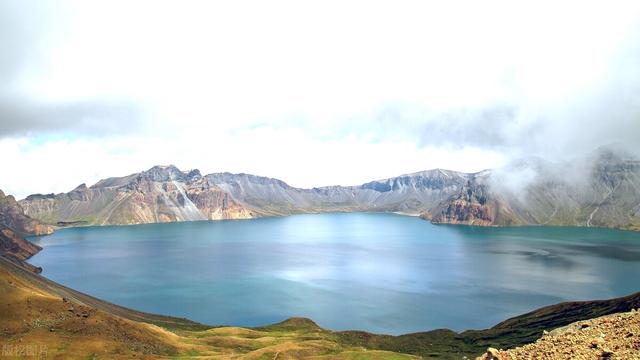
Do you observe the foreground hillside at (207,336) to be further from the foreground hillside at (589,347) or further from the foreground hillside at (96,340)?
the foreground hillside at (589,347)

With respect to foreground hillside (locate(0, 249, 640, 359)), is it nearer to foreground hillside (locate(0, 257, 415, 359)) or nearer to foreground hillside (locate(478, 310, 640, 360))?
foreground hillside (locate(0, 257, 415, 359))

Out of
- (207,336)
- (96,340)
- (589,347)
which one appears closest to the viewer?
(589,347)

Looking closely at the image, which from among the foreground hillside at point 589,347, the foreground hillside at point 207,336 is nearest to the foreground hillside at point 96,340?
the foreground hillside at point 207,336

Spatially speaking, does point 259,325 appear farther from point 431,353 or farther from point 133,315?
point 431,353

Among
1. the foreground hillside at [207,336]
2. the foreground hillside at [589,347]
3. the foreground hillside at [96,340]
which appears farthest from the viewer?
the foreground hillside at [207,336]

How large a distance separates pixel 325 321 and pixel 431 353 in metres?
53.2

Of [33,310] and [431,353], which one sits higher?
[33,310]

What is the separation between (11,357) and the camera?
80.1 meters

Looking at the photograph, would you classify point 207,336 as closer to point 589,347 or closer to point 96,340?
point 96,340

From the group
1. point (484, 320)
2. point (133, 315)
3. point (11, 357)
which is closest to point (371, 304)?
point (484, 320)

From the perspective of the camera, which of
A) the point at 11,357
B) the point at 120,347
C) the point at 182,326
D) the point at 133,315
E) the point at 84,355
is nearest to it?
the point at 11,357

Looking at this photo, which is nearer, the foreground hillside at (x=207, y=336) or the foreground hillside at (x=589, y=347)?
the foreground hillside at (x=589, y=347)

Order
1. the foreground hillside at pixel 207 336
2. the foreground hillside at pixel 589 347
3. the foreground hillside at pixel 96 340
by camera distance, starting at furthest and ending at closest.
Answer: the foreground hillside at pixel 207 336
the foreground hillside at pixel 96 340
the foreground hillside at pixel 589 347

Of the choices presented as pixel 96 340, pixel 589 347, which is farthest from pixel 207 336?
pixel 589 347
